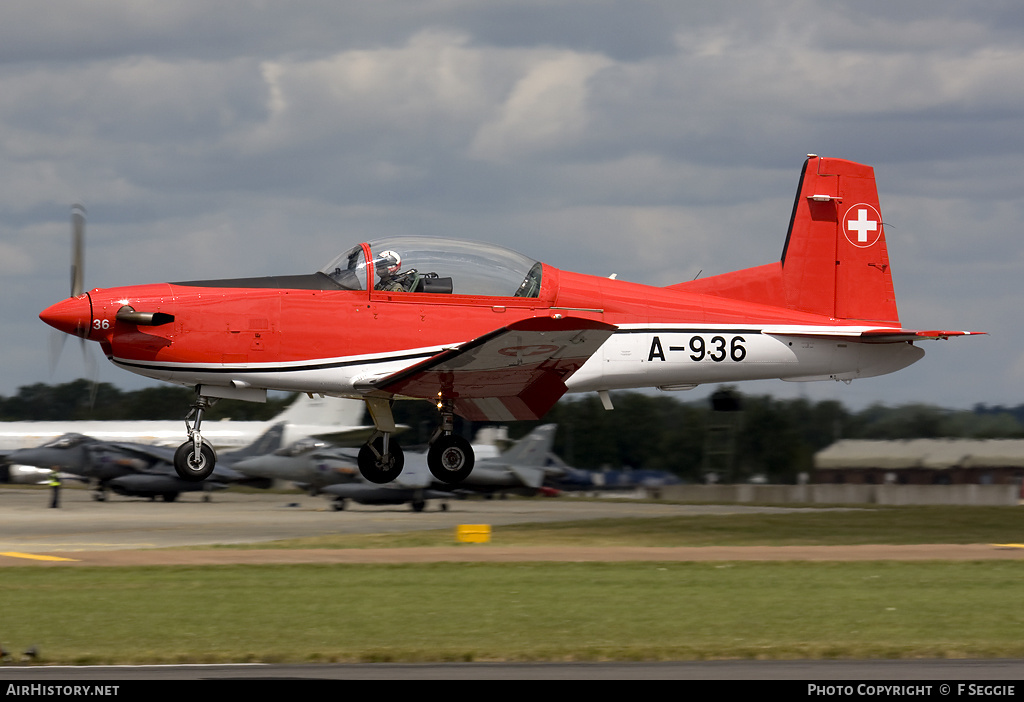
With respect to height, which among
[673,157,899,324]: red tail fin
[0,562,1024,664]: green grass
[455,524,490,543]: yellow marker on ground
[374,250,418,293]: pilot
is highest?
[673,157,899,324]: red tail fin

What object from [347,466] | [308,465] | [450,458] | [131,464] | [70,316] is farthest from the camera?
[131,464]

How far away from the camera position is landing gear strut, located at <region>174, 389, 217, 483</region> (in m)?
15.2

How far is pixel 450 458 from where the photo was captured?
16188 mm

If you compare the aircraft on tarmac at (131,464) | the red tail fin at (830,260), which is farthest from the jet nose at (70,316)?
the aircraft on tarmac at (131,464)

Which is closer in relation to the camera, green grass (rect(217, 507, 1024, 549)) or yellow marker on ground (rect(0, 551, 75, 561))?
yellow marker on ground (rect(0, 551, 75, 561))

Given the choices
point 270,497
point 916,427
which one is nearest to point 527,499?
point 270,497

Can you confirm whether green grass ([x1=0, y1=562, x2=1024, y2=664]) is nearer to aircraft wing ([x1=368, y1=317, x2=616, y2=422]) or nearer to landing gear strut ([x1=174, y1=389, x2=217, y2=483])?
landing gear strut ([x1=174, y1=389, x2=217, y2=483])

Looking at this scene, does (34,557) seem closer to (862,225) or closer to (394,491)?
(394,491)

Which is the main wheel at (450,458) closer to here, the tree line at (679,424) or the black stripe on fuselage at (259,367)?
the black stripe on fuselage at (259,367)

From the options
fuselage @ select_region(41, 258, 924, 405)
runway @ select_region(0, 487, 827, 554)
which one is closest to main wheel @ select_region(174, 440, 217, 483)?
fuselage @ select_region(41, 258, 924, 405)

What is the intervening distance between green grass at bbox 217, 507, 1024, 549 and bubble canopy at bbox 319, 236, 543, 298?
22.4m

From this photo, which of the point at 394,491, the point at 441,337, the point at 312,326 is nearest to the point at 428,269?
the point at 441,337

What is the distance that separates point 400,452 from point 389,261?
2.82 m

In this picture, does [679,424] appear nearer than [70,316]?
No
